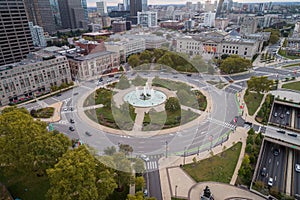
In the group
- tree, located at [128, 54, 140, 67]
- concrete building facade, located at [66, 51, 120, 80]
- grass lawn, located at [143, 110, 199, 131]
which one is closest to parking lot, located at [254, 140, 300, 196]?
grass lawn, located at [143, 110, 199, 131]

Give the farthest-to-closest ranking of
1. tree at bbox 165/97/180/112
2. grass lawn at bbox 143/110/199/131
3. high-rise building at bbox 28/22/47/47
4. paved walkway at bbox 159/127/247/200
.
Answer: high-rise building at bbox 28/22/47/47 < tree at bbox 165/97/180/112 < grass lawn at bbox 143/110/199/131 < paved walkway at bbox 159/127/247/200

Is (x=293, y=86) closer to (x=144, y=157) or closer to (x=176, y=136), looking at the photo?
(x=176, y=136)

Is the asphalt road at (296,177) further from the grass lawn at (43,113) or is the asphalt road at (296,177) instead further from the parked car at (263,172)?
the grass lawn at (43,113)

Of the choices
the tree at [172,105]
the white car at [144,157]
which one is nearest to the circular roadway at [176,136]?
the white car at [144,157]

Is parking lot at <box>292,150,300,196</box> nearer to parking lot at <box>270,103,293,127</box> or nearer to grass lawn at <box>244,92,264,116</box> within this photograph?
parking lot at <box>270,103,293,127</box>

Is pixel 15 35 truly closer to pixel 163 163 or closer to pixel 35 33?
pixel 35 33

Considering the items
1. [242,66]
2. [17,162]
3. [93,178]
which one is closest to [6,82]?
[17,162]

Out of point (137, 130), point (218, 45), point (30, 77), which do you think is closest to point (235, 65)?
point (218, 45)
